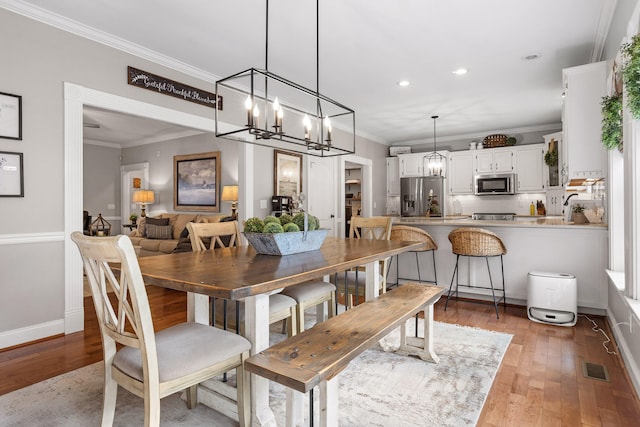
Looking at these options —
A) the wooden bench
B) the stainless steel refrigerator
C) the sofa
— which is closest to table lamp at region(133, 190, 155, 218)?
the sofa

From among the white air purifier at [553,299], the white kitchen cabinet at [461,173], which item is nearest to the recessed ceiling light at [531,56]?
the white air purifier at [553,299]

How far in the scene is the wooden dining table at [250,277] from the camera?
140 centimetres

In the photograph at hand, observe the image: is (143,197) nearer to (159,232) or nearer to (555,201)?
(159,232)

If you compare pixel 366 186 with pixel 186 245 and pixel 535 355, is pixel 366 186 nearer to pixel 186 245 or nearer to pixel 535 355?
pixel 186 245

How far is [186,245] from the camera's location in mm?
4996

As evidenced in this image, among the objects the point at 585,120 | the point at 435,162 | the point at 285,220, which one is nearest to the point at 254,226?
the point at 285,220

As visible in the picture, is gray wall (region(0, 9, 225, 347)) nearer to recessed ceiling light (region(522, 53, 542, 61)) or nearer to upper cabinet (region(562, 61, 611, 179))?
recessed ceiling light (region(522, 53, 542, 61))

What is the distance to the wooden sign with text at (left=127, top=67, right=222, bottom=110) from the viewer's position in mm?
3406

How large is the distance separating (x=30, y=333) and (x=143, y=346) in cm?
226

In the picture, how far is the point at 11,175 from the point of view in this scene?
2.69 metres

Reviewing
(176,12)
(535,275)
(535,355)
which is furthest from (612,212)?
(176,12)

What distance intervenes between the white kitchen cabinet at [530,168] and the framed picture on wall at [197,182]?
18.2ft

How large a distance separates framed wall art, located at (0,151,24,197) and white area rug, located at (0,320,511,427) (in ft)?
4.69

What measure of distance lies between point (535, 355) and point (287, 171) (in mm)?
3778
